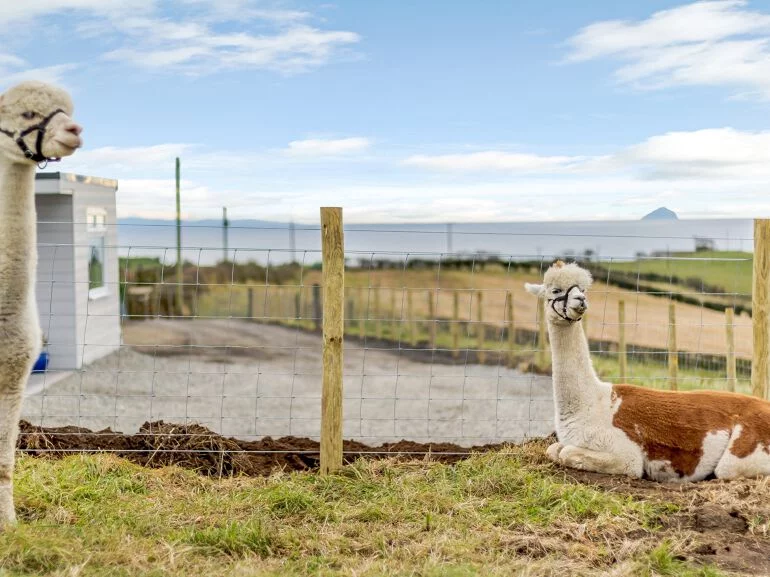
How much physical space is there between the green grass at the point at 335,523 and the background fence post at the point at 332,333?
0.24m

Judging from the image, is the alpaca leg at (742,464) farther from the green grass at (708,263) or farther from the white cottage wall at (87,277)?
the white cottage wall at (87,277)

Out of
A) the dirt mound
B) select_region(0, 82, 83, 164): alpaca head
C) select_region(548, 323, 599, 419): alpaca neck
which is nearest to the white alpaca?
select_region(0, 82, 83, 164): alpaca head

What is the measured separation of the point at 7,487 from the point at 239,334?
17.2 meters

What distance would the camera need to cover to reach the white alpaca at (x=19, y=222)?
4.38 meters

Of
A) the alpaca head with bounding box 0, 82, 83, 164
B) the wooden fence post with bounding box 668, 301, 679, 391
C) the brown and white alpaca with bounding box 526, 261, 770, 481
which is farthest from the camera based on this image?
the wooden fence post with bounding box 668, 301, 679, 391

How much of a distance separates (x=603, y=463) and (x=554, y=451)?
442mm

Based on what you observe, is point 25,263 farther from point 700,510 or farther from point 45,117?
point 700,510

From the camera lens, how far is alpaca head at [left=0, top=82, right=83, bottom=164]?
4344 mm

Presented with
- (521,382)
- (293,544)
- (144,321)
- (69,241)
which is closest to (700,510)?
(293,544)

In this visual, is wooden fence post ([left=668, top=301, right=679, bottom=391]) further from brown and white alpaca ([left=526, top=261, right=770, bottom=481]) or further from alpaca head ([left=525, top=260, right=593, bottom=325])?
alpaca head ([left=525, top=260, right=593, bottom=325])

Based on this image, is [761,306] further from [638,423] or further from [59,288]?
[59,288]

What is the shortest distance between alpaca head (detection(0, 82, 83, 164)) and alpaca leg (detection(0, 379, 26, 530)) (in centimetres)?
140

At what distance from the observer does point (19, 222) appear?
461cm

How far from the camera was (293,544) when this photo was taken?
4.84 metres
